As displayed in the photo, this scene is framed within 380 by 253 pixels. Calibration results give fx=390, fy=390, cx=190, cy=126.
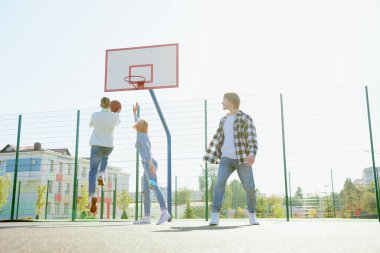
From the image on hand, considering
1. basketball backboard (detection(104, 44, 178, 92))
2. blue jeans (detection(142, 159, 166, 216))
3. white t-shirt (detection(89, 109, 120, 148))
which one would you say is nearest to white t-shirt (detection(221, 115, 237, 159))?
blue jeans (detection(142, 159, 166, 216))

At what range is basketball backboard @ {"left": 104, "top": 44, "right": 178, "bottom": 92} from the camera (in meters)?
7.72

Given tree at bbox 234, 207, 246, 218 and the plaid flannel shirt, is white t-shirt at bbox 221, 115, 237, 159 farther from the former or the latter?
tree at bbox 234, 207, 246, 218

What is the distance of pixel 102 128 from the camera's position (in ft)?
20.0

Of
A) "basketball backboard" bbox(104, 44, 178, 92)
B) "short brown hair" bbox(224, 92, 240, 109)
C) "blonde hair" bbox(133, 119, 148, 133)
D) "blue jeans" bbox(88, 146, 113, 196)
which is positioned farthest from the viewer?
"basketball backboard" bbox(104, 44, 178, 92)

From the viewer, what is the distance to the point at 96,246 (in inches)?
82.3

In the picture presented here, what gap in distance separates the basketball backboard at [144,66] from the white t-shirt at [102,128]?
1.65 metres

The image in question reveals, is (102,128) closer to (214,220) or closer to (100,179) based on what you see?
(100,179)

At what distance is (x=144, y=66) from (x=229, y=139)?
3455 mm

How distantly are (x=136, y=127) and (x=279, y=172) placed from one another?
12.7ft

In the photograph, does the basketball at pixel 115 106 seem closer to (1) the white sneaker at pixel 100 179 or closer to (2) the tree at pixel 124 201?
(1) the white sneaker at pixel 100 179

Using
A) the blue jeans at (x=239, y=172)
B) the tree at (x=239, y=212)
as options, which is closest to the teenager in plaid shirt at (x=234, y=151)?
the blue jeans at (x=239, y=172)

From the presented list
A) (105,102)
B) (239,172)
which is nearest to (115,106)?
(105,102)

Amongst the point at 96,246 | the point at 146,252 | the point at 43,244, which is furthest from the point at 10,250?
the point at 146,252

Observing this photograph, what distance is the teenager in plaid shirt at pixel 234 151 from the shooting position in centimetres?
491
